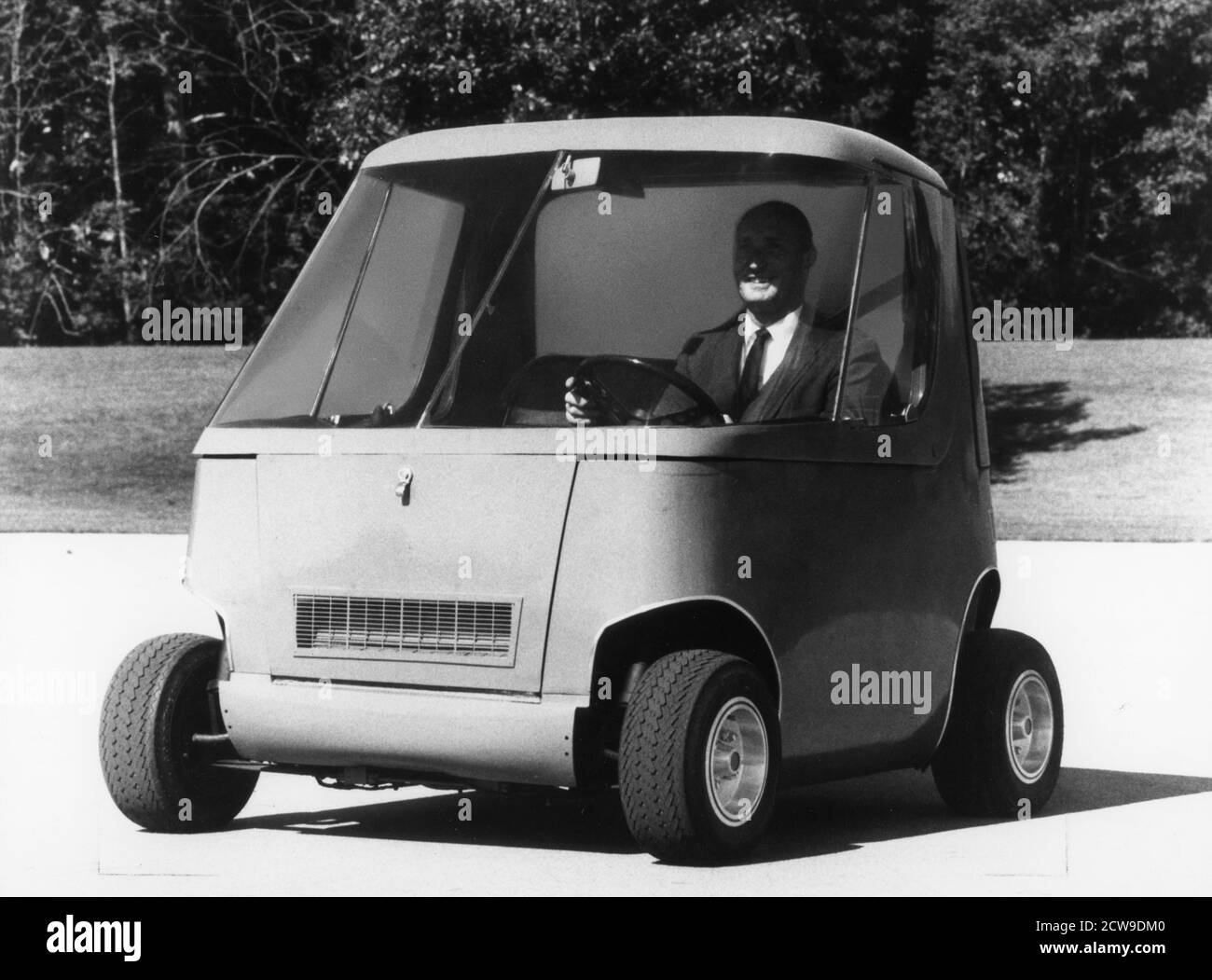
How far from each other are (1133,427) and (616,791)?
76.3 feet

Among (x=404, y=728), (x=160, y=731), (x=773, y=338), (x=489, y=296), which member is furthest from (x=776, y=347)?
(x=160, y=731)

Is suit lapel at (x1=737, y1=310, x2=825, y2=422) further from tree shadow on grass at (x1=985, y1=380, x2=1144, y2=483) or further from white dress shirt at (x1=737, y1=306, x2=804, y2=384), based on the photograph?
tree shadow on grass at (x1=985, y1=380, x2=1144, y2=483)

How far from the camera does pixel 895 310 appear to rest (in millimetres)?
7695

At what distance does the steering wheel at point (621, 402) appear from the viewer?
6957 millimetres

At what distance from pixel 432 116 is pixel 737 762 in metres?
18.4

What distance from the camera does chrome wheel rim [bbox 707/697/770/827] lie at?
658 cm

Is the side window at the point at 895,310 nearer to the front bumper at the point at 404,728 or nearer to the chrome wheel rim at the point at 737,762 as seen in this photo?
the chrome wheel rim at the point at 737,762

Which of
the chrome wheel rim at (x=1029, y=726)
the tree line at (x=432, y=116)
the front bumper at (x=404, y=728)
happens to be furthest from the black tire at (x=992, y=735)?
the tree line at (x=432, y=116)

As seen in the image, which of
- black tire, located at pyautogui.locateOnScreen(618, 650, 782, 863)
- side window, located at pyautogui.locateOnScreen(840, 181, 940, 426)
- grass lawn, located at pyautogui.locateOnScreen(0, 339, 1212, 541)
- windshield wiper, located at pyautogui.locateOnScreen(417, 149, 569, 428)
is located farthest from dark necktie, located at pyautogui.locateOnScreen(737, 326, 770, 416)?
A: grass lawn, located at pyautogui.locateOnScreen(0, 339, 1212, 541)

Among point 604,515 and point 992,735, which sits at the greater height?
point 604,515

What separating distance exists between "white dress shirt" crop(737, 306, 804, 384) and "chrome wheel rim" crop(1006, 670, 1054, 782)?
1.45 m

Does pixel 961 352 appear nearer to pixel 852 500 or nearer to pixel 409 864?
A: pixel 852 500

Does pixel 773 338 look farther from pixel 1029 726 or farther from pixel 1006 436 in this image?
pixel 1006 436
